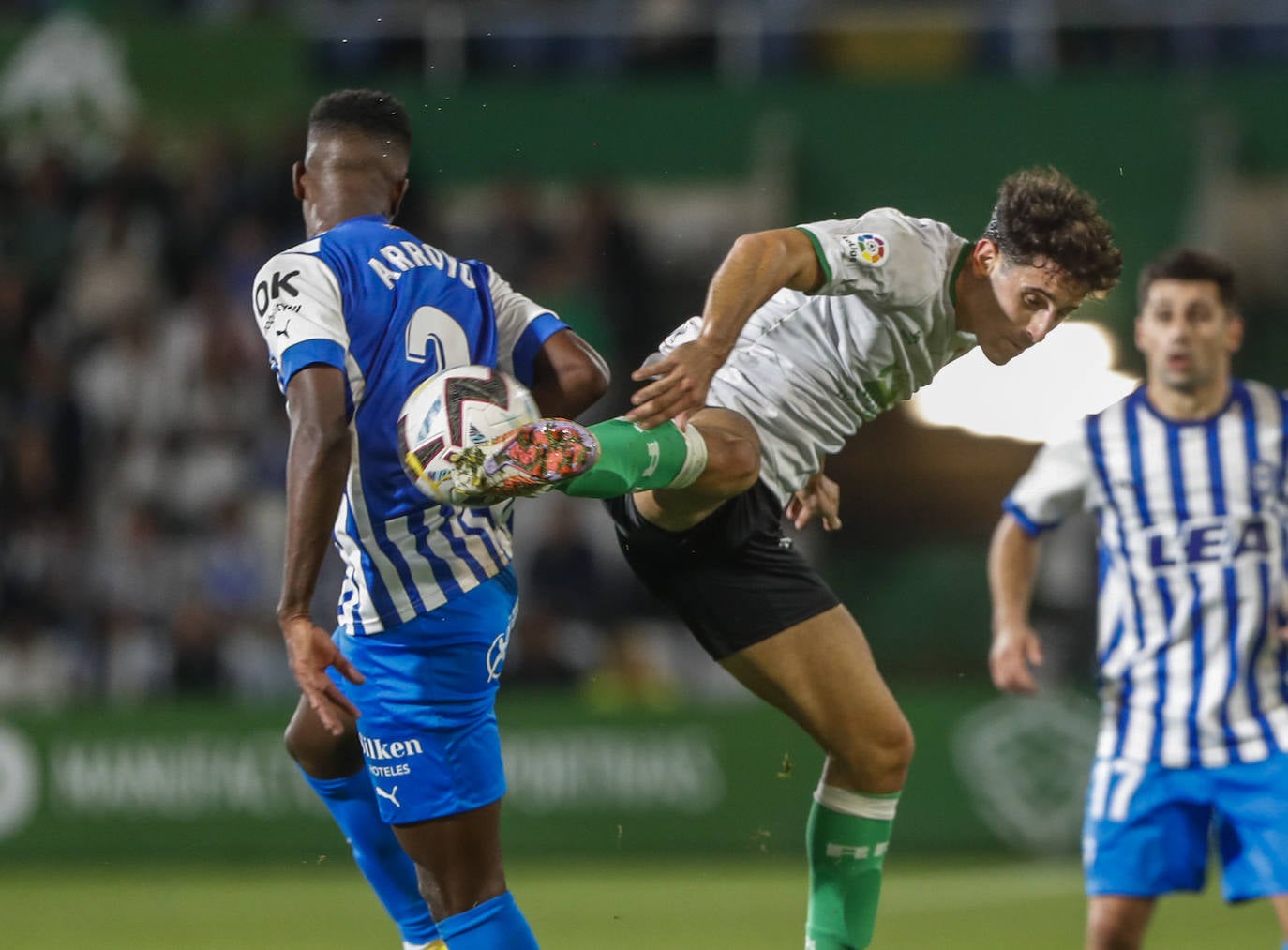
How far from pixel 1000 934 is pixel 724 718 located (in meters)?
2.42

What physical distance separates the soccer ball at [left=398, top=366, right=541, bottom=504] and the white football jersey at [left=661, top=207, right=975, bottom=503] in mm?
635

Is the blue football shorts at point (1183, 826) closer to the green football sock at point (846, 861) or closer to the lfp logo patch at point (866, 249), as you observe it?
the green football sock at point (846, 861)

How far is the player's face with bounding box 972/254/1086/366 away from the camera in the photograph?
3994 millimetres

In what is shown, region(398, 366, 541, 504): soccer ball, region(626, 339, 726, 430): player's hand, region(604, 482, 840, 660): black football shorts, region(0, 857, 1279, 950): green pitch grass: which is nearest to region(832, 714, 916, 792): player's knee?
region(604, 482, 840, 660): black football shorts

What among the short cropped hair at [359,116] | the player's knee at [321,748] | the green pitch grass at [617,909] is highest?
the short cropped hair at [359,116]

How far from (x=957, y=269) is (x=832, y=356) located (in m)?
0.36

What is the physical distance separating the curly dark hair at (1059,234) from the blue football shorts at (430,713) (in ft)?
4.67

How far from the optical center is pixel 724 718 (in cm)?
916

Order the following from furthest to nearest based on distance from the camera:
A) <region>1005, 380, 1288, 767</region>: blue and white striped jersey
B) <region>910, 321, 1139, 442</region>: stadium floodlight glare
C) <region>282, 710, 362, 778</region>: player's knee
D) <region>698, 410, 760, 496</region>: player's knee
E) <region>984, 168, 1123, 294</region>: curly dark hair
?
<region>910, 321, 1139, 442</region>: stadium floodlight glare
<region>1005, 380, 1288, 767</region>: blue and white striped jersey
<region>282, 710, 362, 778</region>: player's knee
<region>984, 168, 1123, 294</region>: curly dark hair
<region>698, 410, 760, 496</region>: player's knee

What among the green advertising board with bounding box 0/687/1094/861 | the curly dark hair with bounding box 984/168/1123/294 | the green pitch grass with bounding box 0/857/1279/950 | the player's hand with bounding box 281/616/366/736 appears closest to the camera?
the player's hand with bounding box 281/616/366/736

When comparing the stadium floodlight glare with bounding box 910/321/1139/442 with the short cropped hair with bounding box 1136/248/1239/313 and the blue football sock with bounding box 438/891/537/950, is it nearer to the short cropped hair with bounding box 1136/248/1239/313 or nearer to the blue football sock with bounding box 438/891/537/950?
the short cropped hair with bounding box 1136/248/1239/313

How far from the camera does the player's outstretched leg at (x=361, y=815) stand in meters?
4.19

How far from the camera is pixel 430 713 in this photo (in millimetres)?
3773

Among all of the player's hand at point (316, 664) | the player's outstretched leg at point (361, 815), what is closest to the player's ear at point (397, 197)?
the player's hand at point (316, 664)
